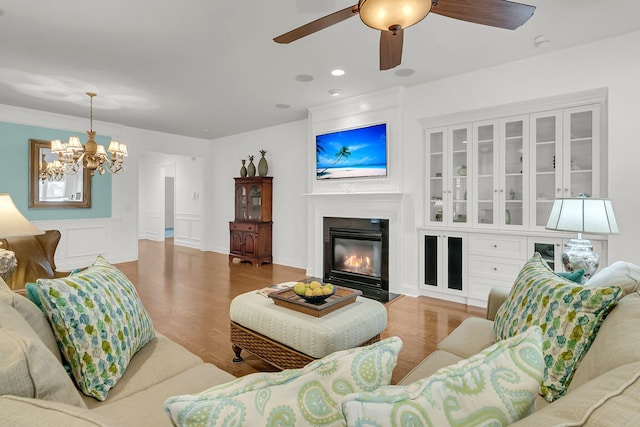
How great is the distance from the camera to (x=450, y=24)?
2816 mm

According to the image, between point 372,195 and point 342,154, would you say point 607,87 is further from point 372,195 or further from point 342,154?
point 342,154

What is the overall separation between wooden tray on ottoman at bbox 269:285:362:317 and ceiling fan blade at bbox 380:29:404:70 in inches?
67.0

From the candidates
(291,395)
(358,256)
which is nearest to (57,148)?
(358,256)

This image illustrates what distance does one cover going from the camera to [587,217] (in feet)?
7.23

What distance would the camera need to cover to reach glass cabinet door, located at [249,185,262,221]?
6.71 m

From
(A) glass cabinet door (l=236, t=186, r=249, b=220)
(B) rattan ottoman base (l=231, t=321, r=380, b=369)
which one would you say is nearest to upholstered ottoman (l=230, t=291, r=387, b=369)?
(B) rattan ottoman base (l=231, t=321, r=380, b=369)

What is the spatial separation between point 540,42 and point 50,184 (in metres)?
7.35

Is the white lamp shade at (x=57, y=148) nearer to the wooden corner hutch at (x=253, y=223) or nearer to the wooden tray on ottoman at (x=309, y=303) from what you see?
the wooden corner hutch at (x=253, y=223)

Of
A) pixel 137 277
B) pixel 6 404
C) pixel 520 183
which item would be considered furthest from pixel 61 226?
pixel 520 183

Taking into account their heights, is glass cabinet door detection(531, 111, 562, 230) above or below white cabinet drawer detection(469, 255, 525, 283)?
above

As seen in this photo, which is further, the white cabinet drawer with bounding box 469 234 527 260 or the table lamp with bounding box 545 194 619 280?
the white cabinet drawer with bounding box 469 234 527 260

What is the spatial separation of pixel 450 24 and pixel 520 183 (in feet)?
6.56

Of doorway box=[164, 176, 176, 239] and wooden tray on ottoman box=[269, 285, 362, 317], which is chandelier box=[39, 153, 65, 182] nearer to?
wooden tray on ottoman box=[269, 285, 362, 317]

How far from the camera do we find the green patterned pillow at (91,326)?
4.01 feet
